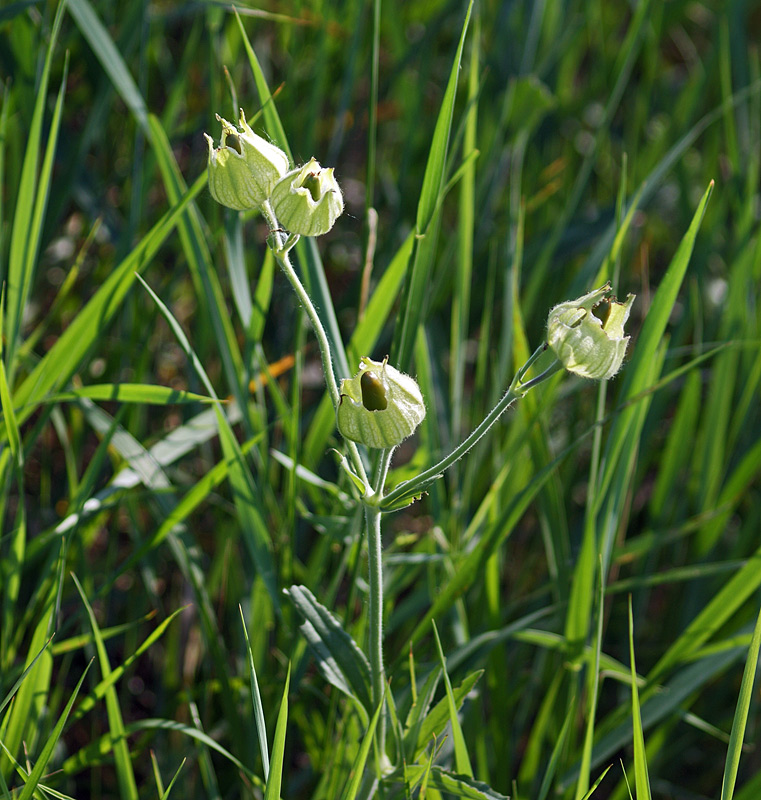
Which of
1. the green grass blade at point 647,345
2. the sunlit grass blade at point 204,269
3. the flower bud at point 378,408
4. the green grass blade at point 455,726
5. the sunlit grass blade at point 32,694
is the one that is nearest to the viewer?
the flower bud at point 378,408

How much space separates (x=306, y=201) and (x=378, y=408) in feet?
0.78

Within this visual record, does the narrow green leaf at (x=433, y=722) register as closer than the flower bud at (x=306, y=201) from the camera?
No

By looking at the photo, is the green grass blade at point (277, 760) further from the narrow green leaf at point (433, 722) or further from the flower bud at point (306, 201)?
the flower bud at point (306, 201)

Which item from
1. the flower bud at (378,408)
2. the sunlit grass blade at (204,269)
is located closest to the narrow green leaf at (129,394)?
the sunlit grass blade at (204,269)

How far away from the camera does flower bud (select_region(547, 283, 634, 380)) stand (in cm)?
87

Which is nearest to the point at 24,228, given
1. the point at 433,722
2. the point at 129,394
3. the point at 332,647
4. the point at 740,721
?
the point at 129,394

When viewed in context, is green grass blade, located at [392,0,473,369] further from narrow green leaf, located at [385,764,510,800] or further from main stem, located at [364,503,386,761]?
narrow green leaf, located at [385,764,510,800]

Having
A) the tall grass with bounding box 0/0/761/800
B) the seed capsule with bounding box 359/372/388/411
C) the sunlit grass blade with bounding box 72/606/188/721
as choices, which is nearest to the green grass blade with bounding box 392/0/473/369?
the tall grass with bounding box 0/0/761/800

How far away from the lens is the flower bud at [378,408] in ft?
2.78

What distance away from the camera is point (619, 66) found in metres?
1.78

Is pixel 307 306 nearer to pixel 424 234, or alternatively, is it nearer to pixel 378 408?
pixel 378 408

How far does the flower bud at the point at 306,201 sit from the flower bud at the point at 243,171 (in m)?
0.03

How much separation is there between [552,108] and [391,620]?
140 cm

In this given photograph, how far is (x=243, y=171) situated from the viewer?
0.91 metres
